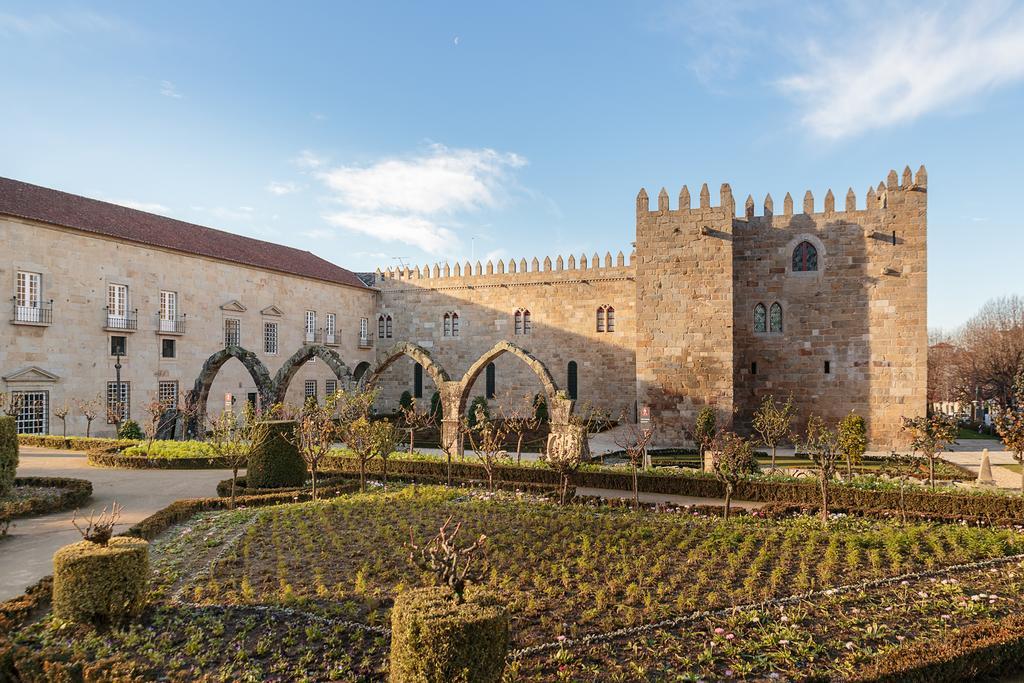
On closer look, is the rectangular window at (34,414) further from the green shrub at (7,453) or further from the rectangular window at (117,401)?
the green shrub at (7,453)

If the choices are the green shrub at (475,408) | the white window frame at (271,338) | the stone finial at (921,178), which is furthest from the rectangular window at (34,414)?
the stone finial at (921,178)

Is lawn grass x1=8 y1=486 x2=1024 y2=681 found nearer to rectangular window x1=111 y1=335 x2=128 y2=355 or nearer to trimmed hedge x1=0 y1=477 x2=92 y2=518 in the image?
trimmed hedge x1=0 y1=477 x2=92 y2=518

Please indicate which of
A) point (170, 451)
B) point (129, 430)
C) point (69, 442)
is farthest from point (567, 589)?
point (129, 430)

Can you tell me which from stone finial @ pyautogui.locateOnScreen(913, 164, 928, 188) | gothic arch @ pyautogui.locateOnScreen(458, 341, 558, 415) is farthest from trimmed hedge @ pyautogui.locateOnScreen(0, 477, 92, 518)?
stone finial @ pyautogui.locateOnScreen(913, 164, 928, 188)

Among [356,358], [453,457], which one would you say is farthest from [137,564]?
[356,358]

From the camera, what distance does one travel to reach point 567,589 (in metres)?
7.98

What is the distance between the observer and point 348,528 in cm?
1088

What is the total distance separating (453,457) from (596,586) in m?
10.4

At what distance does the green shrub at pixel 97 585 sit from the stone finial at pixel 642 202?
2066cm

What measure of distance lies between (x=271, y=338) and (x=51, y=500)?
66.6 feet

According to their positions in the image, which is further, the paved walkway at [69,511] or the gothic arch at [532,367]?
the gothic arch at [532,367]

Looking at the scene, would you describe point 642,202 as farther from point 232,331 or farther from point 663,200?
point 232,331

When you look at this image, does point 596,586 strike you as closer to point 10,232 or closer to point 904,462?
point 904,462

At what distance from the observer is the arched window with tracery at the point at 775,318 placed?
78.7 ft
